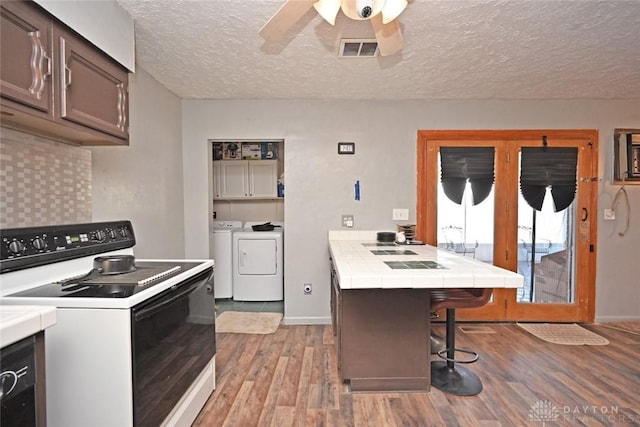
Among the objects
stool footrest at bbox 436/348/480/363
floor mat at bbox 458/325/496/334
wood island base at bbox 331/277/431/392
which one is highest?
wood island base at bbox 331/277/431/392

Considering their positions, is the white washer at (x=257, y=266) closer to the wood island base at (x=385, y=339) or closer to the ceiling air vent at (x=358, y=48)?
the wood island base at (x=385, y=339)

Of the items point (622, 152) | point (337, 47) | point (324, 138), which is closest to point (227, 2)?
point (337, 47)

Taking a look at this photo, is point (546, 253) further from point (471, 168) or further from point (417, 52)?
point (417, 52)

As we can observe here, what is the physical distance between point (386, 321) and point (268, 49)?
6.53ft

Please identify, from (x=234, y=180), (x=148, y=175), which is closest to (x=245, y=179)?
(x=234, y=180)

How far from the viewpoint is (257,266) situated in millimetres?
4109

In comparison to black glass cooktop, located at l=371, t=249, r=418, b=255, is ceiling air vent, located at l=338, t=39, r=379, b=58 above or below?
above

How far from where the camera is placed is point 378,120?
341cm

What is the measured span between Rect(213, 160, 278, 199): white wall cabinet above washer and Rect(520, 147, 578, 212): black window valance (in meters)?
3.09

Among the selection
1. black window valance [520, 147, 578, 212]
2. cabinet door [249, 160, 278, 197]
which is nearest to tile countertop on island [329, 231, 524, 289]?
black window valance [520, 147, 578, 212]

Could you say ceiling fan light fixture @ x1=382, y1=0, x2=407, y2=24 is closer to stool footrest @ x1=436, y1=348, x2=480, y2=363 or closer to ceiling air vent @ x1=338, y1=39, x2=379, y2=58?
ceiling air vent @ x1=338, y1=39, x2=379, y2=58

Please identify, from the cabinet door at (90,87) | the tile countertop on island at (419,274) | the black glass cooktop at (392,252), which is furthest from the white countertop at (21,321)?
the black glass cooktop at (392,252)

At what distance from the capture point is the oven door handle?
50.5 inches

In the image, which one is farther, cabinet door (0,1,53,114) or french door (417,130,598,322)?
french door (417,130,598,322)
